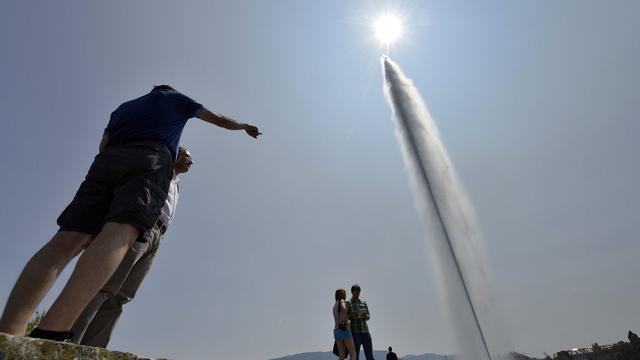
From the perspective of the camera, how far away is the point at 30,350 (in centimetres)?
119

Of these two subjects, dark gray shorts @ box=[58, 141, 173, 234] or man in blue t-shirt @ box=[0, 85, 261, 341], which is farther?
dark gray shorts @ box=[58, 141, 173, 234]

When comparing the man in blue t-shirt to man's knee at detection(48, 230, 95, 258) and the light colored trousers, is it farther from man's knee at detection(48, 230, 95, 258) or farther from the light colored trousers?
the light colored trousers

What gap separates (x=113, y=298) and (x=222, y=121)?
6.99ft

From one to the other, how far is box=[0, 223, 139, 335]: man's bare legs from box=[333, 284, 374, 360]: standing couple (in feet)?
23.7

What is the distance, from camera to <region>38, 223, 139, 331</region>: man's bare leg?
5.54 feet

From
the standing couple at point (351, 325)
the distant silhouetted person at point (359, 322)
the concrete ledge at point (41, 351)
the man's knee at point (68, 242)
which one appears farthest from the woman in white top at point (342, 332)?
the concrete ledge at point (41, 351)

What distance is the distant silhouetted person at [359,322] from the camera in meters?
9.10

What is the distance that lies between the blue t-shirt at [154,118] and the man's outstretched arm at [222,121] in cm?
6

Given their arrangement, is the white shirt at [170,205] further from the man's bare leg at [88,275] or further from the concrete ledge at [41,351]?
the concrete ledge at [41,351]

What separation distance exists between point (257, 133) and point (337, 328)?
646 cm

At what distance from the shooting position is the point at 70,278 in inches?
70.9

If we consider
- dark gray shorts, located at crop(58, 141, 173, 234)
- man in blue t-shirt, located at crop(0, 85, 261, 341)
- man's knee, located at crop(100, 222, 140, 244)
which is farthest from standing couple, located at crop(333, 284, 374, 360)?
man's knee, located at crop(100, 222, 140, 244)

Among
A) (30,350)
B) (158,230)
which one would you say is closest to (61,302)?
(30,350)

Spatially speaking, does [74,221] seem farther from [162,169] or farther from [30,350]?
[30,350]
